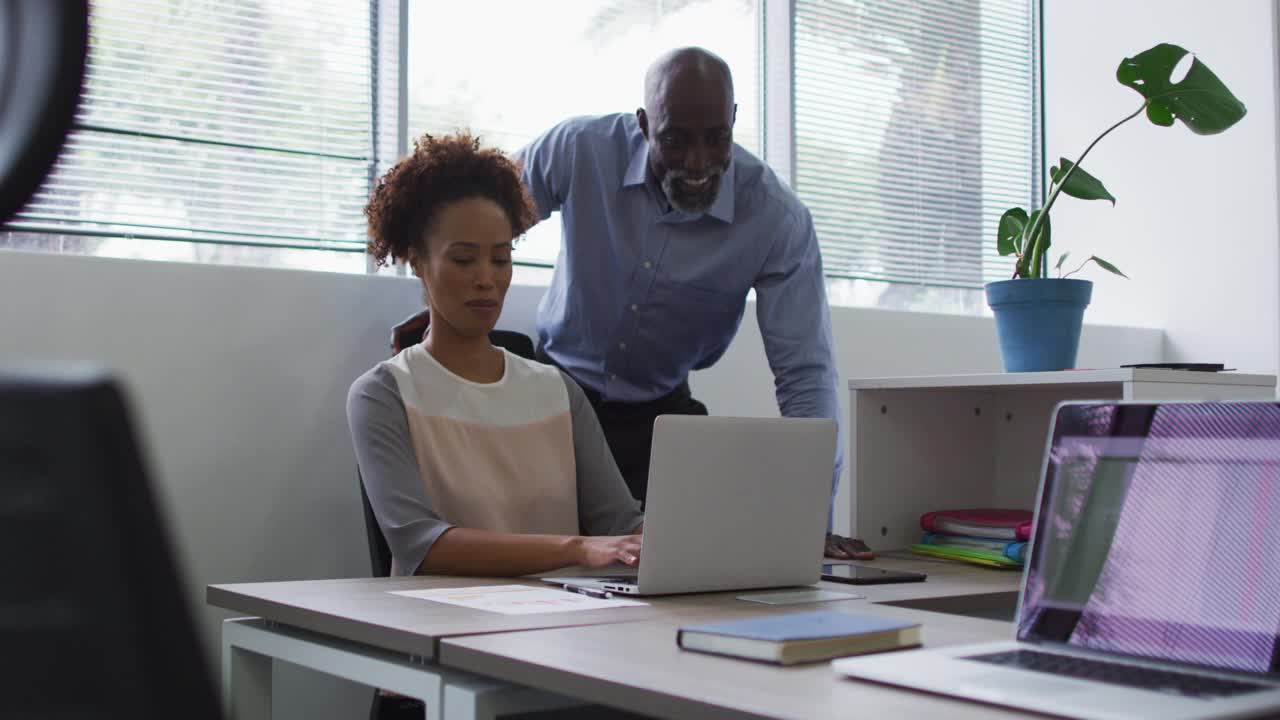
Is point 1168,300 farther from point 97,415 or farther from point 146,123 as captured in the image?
point 97,415

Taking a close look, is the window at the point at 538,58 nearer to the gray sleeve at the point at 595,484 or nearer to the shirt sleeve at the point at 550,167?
the shirt sleeve at the point at 550,167

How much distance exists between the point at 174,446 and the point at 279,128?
886 millimetres

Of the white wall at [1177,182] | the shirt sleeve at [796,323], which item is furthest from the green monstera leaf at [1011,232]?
the white wall at [1177,182]

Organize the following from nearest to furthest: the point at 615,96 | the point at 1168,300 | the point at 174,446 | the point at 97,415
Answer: the point at 97,415 < the point at 174,446 < the point at 615,96 < the point at 1168,300

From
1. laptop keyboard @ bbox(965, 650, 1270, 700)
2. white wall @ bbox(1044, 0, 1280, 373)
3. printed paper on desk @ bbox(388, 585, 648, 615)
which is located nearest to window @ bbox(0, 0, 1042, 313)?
white wall @ bbox(1044, 0, 1280, 373)

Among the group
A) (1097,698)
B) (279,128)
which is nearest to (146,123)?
(279,128)

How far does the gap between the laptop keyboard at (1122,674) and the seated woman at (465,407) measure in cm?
93

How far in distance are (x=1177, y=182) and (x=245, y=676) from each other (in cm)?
365

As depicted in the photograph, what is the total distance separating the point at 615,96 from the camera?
3.51 m

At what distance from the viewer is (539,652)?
1113 mm

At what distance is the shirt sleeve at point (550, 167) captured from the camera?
2551 mm

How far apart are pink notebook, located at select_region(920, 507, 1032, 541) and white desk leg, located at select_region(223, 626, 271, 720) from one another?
1292mm

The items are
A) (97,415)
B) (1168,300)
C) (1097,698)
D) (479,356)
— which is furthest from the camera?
(1168,300)

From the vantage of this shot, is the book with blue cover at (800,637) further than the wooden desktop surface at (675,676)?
Yes
